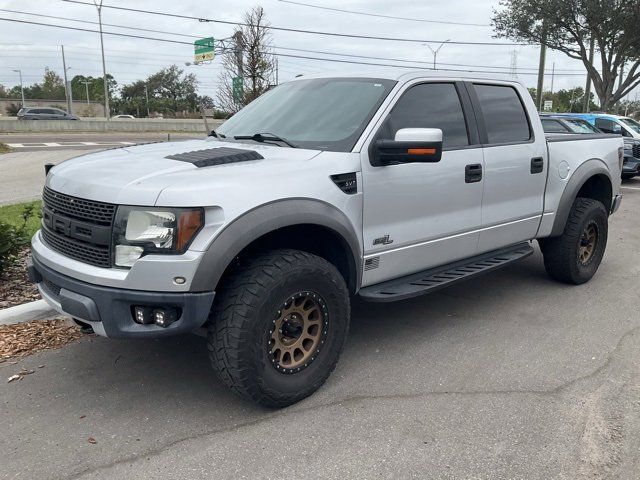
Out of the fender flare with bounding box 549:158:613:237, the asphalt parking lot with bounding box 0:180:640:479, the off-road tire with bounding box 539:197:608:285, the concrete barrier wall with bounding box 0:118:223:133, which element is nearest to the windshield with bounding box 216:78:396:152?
the asphalt parking lot with bounding box 0:180:640:479

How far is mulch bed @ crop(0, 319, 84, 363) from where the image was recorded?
3996 mm

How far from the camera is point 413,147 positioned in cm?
335

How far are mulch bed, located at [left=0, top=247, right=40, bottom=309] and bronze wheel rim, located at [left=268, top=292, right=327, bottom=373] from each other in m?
2.61

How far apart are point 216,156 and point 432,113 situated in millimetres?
1647

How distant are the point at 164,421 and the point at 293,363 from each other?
764 millimetres

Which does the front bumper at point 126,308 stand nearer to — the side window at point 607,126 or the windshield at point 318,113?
the windshield at point 318,113

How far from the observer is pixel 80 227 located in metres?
3.03

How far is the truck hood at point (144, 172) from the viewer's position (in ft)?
9.43

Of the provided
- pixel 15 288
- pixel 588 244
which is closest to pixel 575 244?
pixel 588 244

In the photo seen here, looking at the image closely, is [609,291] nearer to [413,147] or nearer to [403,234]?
[403,234]

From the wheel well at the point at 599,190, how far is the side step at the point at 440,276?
1.23 m

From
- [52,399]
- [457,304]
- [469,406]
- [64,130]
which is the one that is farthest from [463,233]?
[64,130]

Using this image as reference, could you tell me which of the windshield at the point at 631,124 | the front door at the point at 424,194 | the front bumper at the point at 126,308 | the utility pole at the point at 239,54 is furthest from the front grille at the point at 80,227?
the windshield at the point at 631,124

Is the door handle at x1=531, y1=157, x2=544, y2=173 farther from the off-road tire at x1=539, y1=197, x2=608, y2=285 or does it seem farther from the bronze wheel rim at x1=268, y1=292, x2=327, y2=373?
the bronze wheel rim at x1=268, y1=292, x2=327, y2=373
